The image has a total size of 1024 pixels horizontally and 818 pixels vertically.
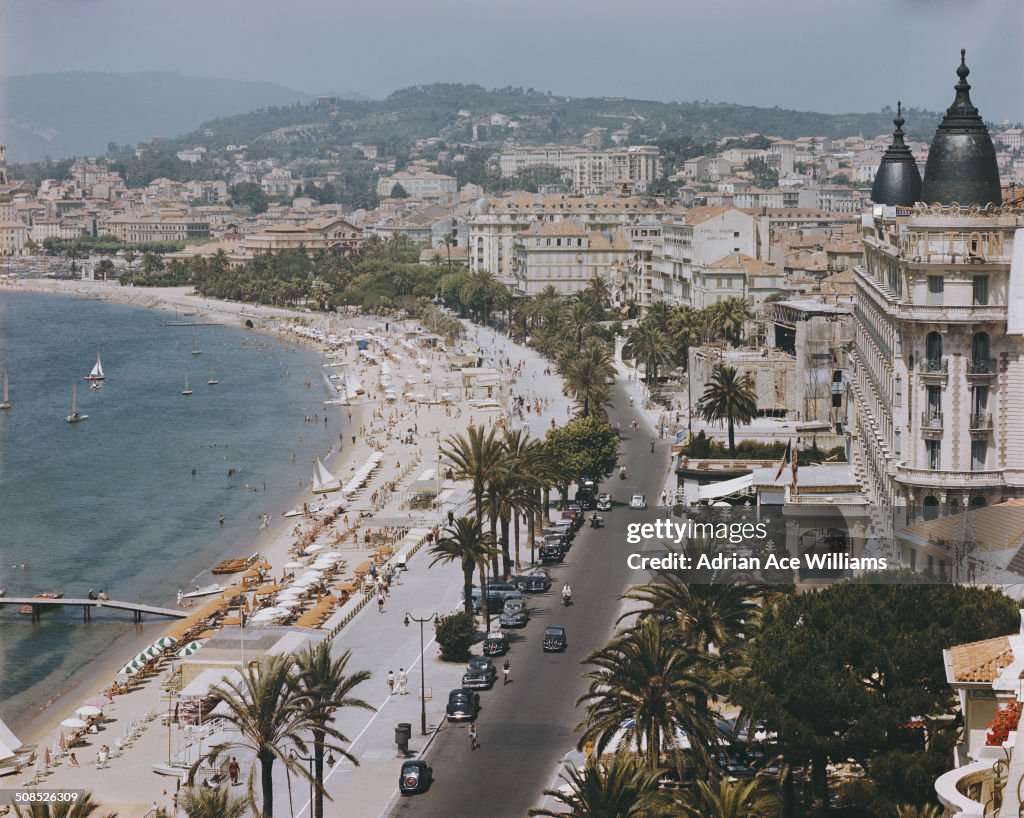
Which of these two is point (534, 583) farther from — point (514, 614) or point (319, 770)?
point (319, 770)

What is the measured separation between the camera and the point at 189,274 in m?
167

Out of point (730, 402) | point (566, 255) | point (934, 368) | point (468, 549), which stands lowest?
point (468, 549)

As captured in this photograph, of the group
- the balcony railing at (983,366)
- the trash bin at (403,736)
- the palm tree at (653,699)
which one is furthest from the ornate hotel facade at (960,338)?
the trash bin at (403,736)

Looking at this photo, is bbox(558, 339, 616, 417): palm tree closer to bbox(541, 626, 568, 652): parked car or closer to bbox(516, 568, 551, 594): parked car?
bbox(516, 568, 551, 594): parked car

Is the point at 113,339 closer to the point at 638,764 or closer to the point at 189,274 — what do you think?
the point at 189,274

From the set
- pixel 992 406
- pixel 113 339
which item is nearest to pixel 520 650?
pixel 992 406

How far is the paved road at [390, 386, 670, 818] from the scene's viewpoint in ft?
81.3

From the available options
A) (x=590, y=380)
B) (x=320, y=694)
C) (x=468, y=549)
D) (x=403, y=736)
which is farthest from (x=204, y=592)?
(x=320, y=694)

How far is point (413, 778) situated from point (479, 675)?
5.22m

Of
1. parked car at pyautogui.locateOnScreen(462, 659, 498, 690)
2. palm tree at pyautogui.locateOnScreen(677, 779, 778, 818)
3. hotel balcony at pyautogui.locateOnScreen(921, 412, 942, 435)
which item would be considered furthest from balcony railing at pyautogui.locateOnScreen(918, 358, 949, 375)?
palm tree at pyautogui.locateOnScreen(677, 779, 778, 818)

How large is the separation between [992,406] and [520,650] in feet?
33.2

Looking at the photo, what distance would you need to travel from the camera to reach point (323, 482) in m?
57.8

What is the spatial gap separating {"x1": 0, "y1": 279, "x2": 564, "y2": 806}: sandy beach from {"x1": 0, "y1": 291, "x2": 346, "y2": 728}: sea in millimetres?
865

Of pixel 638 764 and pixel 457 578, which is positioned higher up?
pixel 638 764
